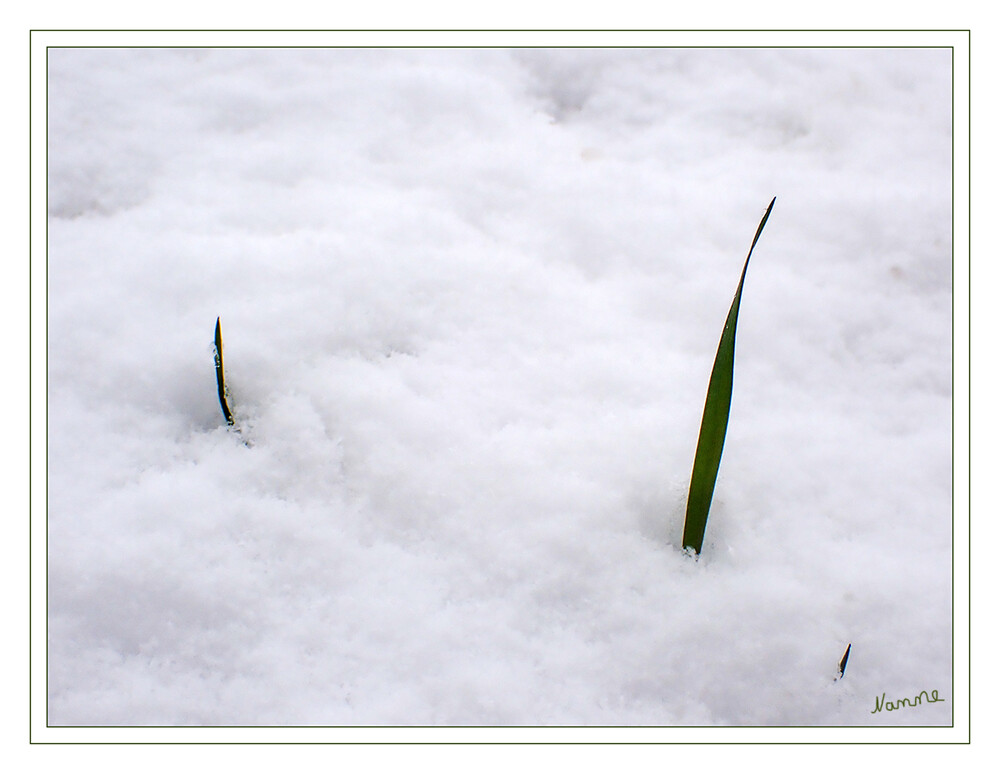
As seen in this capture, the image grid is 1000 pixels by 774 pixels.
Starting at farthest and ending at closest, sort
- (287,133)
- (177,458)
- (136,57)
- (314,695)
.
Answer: (136,57), (287,133), (177,458), (314,695)

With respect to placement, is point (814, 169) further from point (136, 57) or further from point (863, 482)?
point (136, 57)

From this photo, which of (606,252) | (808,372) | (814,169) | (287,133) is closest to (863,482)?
(808,372)
